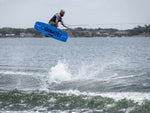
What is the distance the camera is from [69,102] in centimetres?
1317

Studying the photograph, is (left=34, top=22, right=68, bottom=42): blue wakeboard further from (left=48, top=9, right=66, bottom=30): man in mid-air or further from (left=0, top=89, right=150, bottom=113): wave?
(left=0, top=89, right=150, bottom=113): wave

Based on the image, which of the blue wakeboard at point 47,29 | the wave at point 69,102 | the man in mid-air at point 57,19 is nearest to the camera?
the wave at point 69,102

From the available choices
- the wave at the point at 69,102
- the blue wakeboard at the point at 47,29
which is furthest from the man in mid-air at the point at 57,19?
the wave at the point at 69,102

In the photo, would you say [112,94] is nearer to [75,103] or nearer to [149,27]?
[75,103]

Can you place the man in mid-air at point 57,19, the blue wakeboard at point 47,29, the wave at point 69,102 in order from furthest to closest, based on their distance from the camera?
the blue wakeboard at point 47,29 < the man in mid-air at point 57,19 < the wave at point 69,102

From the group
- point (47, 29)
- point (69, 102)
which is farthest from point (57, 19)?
point (69, 102)

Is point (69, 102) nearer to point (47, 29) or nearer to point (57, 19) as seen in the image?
point (57, 19)

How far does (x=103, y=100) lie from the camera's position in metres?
13.4

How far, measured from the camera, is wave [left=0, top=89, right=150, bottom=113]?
1221 cm

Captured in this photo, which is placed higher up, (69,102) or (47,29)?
(47,29)

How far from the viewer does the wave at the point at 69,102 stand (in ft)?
40.1

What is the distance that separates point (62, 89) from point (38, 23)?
4846mm

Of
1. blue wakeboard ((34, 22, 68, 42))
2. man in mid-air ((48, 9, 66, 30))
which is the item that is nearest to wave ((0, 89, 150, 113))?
blue wakeboard ((34, 22, 68, 42))

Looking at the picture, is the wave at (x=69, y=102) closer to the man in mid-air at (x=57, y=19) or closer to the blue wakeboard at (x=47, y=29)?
the blue wakeboard at (x=47, y=29)
